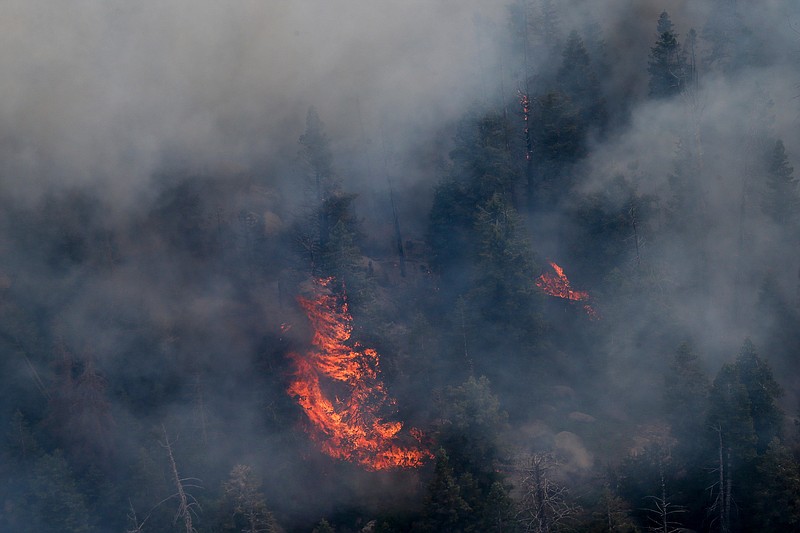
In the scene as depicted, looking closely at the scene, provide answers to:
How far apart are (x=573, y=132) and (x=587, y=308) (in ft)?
30.3

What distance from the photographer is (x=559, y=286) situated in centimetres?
3731

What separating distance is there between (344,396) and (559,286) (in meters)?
12.9

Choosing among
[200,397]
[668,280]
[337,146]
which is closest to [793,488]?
[668,280]

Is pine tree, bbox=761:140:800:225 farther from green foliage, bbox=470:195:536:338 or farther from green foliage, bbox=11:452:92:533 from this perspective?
green foliage, bbox=11:452:92:533

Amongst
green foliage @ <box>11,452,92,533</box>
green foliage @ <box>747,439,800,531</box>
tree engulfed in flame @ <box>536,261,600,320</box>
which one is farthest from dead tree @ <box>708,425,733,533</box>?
green foliage @ <box>11,452,92,533</box>

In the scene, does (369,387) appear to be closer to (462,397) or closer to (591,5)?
(462,397)

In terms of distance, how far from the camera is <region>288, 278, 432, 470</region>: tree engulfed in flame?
1307 inches

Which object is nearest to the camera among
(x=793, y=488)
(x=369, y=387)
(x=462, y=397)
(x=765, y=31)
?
(x=793, y=488)

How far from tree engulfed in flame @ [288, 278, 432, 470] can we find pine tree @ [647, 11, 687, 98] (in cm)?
2009

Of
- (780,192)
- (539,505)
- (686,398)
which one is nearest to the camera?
(539,505)

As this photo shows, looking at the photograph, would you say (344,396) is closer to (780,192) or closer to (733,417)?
(733,417)

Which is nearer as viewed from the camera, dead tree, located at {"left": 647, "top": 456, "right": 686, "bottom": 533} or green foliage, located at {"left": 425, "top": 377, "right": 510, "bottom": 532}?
green foliage, located at {"left": 425, "top": 377, "right": 510, "bottom": 532}

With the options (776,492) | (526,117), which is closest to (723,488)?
(776,492)

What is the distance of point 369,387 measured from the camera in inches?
1350
